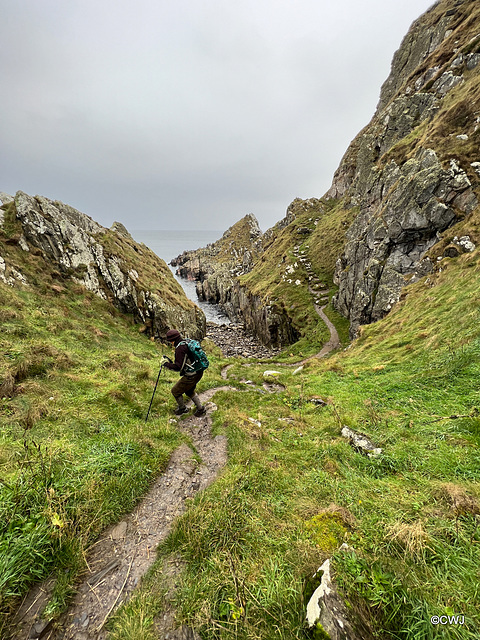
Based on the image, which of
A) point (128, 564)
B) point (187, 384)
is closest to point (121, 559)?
point (128, 564)

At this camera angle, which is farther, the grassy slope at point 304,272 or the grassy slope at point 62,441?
the grassy slope at point 304,272

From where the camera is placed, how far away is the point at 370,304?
39.9 m

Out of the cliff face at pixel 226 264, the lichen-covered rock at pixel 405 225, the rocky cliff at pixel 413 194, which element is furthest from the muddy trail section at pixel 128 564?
the cliff face at pixel 226 264

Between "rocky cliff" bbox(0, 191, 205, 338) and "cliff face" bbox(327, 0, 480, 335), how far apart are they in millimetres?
31638

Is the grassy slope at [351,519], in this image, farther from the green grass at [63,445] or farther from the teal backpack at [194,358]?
the teal backpack at [194,358]

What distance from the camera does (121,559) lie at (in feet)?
14.1

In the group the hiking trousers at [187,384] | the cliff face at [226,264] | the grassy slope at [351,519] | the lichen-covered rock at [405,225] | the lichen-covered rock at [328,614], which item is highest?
the cliff face at [226,264]

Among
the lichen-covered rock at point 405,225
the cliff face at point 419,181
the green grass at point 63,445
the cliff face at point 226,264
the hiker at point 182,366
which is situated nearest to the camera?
the green grass at point 63,445

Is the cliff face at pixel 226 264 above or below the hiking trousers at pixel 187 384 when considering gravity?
above

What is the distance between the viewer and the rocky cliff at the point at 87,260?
2379 centimetres

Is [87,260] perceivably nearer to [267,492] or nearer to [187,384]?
[187,384]

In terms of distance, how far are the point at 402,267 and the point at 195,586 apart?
42.6 metres

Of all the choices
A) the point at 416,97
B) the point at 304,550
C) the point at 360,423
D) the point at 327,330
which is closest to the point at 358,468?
the point at 360,423

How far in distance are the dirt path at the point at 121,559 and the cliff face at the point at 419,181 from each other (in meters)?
36.1
